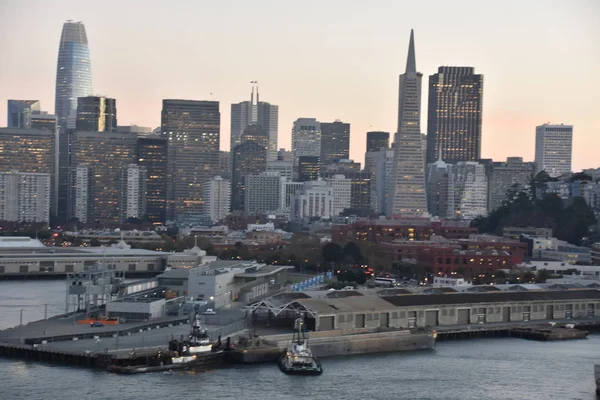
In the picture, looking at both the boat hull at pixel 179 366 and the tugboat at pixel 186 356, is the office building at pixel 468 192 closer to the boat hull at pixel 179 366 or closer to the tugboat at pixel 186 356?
the tugboat at pixel 186 356

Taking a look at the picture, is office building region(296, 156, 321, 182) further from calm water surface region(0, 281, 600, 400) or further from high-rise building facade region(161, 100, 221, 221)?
calm water surface region(0, 281, 600, 400)

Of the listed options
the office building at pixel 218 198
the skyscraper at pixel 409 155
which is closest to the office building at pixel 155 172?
the office building at pixel 218 198

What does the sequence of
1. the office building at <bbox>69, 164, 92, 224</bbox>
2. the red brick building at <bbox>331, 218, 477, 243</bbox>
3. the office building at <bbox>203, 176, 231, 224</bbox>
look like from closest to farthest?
the red brick building at <bbox>331, 218, 477, 243</bbox> → the office building at <bbox>69, 164, 92, 224</bbox> → the office building at <bbox>203, 176, 231, 224</bbox>

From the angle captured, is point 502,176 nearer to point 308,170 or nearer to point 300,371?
point 308,170

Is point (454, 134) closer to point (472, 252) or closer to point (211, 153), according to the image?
point (211, 153)

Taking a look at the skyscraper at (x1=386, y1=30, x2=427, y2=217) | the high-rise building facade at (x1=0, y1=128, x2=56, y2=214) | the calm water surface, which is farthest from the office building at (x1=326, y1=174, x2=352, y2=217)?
the calm water surface
